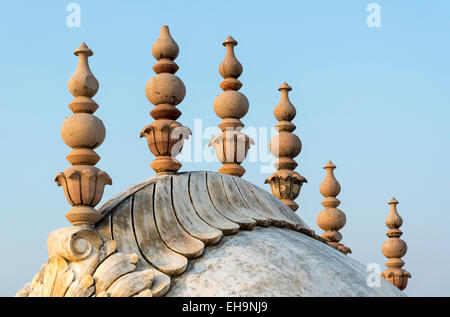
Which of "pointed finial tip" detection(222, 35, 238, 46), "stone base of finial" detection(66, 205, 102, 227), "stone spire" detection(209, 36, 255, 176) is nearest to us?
"stone base of finial" detection(66, 205, 102, 227)

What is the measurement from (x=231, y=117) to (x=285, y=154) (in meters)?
1.31

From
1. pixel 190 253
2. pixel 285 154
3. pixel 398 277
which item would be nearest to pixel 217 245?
pixel 190 253

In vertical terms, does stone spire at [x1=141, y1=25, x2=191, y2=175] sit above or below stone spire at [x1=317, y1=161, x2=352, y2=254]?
above

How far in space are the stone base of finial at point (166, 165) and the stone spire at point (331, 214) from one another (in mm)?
3401

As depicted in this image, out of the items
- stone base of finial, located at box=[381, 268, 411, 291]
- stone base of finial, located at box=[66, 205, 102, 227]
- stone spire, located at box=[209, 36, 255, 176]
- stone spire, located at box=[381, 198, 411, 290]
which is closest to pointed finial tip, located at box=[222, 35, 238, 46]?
stone spire, located at box=[209, 36, 255, 176]

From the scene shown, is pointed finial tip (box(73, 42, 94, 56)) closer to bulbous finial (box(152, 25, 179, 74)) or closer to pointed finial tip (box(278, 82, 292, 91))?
bulbous finial (box(152, 25, 179, 74))

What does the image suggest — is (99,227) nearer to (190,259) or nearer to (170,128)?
(190,259)

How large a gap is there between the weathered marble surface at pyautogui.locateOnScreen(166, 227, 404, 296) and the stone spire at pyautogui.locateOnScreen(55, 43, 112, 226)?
937 mm

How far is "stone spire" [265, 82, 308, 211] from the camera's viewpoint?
379 inches

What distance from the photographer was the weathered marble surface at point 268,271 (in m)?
6.31

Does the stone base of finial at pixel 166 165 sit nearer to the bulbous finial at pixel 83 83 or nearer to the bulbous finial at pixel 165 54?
the bulbous finial at pixel 165 54

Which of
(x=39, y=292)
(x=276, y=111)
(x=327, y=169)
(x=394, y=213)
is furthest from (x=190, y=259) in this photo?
(x=394, y=213)

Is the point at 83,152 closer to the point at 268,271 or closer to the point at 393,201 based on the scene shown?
the point at 268,271
